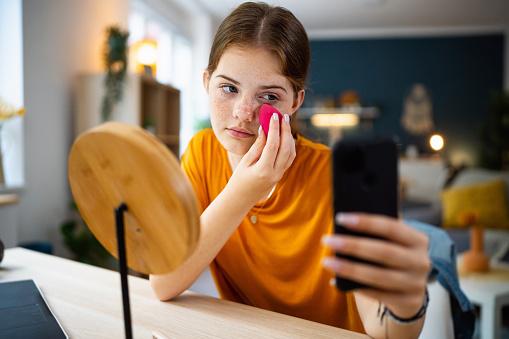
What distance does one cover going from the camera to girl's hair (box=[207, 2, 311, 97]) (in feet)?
2.76

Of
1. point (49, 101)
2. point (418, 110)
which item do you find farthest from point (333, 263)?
point (418, 110)

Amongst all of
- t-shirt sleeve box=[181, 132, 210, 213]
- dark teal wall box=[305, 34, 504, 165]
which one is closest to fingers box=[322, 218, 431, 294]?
t-shirt sleeve box=[181, 132, 210, 213]

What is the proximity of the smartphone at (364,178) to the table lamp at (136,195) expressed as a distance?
15cm

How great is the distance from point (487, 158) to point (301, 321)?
644cm

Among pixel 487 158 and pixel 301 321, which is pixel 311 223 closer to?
pixel 301 321

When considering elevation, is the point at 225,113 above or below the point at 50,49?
below

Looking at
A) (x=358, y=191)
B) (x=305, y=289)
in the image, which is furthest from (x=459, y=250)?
(x=358, y=191)

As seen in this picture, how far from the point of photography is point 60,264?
995 mm

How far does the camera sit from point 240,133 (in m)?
0.84

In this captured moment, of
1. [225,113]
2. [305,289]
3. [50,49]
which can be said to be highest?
[50,49]

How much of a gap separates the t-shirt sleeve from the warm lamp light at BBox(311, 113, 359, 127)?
6.82m

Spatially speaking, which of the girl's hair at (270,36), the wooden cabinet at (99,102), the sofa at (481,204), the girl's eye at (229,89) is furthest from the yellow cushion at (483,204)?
the girl's eye at (229,89)

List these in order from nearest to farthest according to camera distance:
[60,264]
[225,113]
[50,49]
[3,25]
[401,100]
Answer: [225,113] < [60,264] < [3,25] < [50,49] < [401,100]

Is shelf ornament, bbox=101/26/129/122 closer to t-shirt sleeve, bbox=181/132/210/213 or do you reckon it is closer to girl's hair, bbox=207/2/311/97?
t-shirt sleeve, bbox=181/132/210/213
